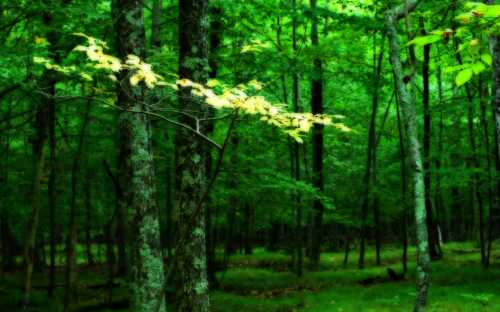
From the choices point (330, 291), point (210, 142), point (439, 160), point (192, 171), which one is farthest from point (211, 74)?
point (210, 142)

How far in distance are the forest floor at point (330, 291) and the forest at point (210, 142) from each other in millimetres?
106

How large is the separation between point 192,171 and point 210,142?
3.54m

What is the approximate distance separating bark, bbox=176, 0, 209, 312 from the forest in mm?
22

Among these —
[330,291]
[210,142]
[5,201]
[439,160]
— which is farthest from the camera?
[439,160]

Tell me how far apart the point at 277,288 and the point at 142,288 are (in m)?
11.1

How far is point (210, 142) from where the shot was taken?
360 cm

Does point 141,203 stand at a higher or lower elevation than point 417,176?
lower

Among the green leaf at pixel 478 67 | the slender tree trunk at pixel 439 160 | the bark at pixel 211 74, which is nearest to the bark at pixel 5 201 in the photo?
the bark at pixel 211 74

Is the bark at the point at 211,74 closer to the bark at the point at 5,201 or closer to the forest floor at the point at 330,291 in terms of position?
the forest floor at the point at 330,291

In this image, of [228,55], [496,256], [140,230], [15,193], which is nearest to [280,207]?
[228,55]

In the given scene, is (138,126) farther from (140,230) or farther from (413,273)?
(413,273)

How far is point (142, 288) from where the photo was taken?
6781 millimetres

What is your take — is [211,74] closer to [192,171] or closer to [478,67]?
[192,171]

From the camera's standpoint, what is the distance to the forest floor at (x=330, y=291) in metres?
12.6
